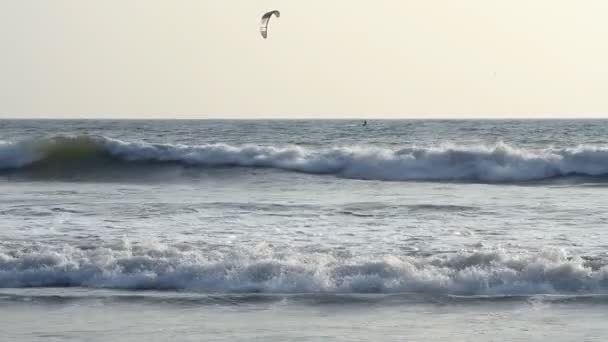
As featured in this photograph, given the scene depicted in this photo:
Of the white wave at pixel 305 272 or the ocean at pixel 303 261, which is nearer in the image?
the ocean at pixel 303 261

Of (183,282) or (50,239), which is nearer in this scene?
(183,282)

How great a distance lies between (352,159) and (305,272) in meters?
16.9

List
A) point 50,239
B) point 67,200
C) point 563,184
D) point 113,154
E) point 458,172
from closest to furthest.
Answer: point 50,239 → point 67,200 → point 563,184 → point 458,172 → point 113,154

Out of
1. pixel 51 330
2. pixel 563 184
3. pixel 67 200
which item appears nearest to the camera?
pixel 51 330

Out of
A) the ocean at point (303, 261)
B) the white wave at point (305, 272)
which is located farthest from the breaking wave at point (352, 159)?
the white wave at point (305, 272)

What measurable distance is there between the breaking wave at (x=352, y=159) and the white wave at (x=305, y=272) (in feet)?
43.6

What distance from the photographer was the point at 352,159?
26328mm

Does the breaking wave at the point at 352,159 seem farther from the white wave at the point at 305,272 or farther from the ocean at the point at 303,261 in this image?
the white wave at the point at 305,272

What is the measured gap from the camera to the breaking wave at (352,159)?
24.2 metres

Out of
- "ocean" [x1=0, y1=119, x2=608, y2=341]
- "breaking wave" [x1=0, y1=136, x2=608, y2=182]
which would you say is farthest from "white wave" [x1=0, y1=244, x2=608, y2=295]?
"breaking wave" [x1=0, y1=136, x2=608, y2=182]

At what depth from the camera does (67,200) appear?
17125 mm

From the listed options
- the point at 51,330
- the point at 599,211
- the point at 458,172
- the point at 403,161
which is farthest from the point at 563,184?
the point at 51,330

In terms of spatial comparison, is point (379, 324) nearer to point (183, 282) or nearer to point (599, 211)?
point (183, 282)

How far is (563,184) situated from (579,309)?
544 inches
